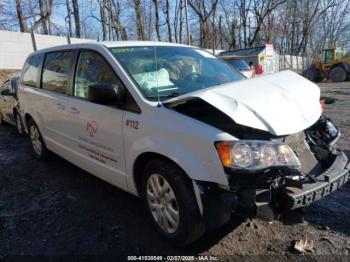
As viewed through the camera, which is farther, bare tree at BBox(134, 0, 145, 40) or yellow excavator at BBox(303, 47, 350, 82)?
bare tree at BBox(134, 0, 145, 40)

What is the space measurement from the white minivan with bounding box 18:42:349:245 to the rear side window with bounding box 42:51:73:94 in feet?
0.15

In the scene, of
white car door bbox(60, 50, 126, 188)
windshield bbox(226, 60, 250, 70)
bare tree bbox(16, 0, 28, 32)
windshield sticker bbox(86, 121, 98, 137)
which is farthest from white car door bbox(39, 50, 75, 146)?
bare tree bbox(16, 0, 28, 32)

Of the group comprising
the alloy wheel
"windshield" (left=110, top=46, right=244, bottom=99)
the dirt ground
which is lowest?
the dirt ground

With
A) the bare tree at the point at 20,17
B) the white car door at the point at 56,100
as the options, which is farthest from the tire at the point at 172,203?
the bare tree at the point at 20,17

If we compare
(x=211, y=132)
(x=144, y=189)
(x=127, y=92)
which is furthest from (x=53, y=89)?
(x=211, y=132)

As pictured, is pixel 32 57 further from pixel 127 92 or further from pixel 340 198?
pixel 340 198

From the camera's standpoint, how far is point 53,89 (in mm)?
4523

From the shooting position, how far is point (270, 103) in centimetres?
265

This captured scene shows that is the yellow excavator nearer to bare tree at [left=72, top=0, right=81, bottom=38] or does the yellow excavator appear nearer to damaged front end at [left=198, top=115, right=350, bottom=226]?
damaged front end at [left=198, top=115, right=350, bottom=226]

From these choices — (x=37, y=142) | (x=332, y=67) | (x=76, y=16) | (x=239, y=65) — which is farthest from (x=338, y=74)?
(x=76, y=16)

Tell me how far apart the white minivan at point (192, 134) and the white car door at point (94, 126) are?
12 mm

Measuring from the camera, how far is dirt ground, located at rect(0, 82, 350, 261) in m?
2.85

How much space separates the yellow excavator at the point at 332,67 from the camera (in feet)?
71.9

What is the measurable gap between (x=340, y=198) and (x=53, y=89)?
376cm
